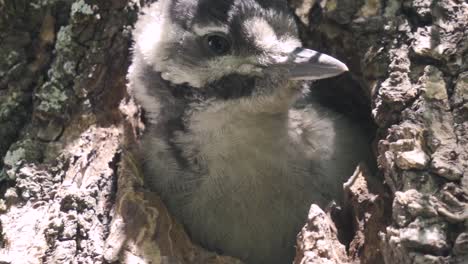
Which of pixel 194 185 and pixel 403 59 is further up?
pixel 403 59

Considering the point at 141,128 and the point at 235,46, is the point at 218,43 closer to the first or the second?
the point at 235,46

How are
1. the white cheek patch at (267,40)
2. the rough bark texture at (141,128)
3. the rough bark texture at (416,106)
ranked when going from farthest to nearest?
the white cheek patch at (267,40)
the rough bark texture at (141,128)
the rough bark texture at (416,106)

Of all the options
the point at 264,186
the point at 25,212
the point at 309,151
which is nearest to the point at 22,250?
the point at 25,212

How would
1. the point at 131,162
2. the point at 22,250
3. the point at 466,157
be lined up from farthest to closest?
1. the point at 131,162
2. the point at 22,250
3. the point at 466,157

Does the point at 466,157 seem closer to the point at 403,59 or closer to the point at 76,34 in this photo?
the point at 403,59

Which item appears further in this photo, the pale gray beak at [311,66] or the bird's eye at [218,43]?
the bird's eye at [218,43]

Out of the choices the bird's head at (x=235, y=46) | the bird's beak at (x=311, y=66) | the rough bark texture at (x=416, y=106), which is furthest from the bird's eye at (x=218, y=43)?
the rough bark texture at (x=416, y=106)

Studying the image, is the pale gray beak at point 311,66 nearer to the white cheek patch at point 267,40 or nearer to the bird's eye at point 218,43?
the white cheek patch at point 267,40

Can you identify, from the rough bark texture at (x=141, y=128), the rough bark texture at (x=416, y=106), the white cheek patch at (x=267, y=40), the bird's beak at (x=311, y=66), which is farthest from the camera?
the white cheek patch at (x=267, y=40)
